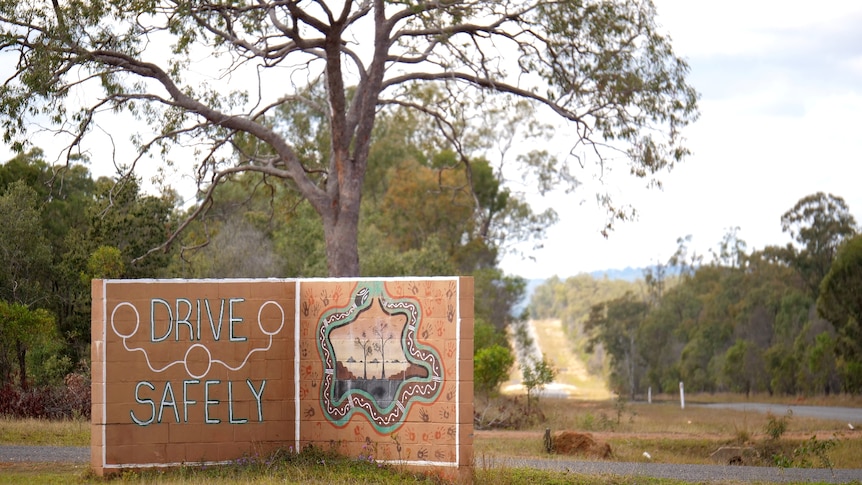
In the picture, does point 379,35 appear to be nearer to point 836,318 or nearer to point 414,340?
point 414,340

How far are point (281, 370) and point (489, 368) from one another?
48.6 feet

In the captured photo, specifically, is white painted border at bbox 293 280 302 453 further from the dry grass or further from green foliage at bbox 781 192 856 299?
green foliage at bbox 781 192 856 299

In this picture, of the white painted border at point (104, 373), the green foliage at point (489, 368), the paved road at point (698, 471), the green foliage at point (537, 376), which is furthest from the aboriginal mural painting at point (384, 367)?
the green foliage at point (489, 368)

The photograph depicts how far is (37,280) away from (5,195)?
87.7 inches

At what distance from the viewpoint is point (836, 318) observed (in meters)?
34.2

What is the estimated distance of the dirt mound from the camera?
1579 centimetres

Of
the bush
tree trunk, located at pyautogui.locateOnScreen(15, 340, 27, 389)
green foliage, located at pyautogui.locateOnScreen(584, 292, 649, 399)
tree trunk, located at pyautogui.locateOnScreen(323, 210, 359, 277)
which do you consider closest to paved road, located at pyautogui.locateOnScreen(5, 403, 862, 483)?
the bush

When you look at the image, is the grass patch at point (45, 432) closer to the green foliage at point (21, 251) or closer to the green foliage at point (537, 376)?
the green foliage at point (21, 251)

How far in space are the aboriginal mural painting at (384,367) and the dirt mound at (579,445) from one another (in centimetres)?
511

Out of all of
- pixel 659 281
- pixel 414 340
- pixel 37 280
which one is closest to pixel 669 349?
pixel 659 281

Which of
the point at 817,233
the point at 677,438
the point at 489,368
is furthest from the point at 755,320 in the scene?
the point at 677,438

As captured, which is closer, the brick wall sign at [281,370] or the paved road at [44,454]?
the brick wall sign at [281,370]

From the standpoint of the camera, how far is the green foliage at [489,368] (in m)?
26.0

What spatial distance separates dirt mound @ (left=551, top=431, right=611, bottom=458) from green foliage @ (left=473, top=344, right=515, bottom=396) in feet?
31.0
